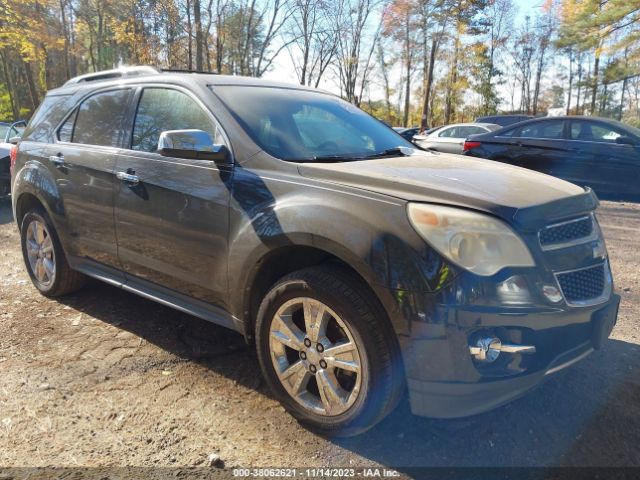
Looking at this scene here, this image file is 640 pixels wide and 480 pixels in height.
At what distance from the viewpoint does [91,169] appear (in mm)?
3592

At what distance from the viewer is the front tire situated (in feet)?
7.23

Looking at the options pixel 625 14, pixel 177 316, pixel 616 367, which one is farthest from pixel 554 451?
pixel 625 14

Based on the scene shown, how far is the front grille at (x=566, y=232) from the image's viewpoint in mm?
2211

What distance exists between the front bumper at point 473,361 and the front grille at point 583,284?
74mm

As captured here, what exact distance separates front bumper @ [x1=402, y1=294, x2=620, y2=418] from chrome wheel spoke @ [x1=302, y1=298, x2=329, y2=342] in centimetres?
43

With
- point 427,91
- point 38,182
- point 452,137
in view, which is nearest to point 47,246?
point 38,182

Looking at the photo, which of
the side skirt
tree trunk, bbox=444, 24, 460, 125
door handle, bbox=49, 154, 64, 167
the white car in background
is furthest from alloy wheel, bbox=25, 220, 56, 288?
tree trunk, bbox=444, 24, 460, 125

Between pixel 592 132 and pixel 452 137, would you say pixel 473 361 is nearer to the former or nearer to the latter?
pixel 592 132

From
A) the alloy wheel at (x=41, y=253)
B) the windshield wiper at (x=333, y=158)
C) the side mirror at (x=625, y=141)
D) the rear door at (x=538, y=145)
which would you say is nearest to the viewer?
the windshield wiper at (x=333, y=158)

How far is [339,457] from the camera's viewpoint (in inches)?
92.4

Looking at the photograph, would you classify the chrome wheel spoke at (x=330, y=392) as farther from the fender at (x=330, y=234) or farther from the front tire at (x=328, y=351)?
the fender at (x=330, y=234)

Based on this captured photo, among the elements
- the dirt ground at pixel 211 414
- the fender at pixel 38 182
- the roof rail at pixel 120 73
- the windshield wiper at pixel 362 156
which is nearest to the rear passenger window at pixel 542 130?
the dirt ground at pixel 211 414

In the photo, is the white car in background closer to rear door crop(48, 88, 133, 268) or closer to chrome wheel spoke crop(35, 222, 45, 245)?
rear door crop(48, 88, 133, 268)

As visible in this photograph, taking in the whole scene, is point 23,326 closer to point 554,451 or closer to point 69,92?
point 69,92
